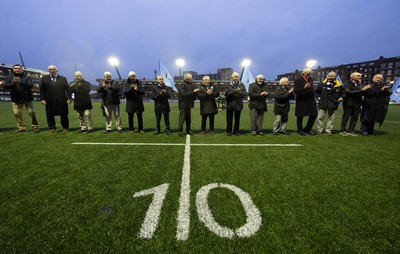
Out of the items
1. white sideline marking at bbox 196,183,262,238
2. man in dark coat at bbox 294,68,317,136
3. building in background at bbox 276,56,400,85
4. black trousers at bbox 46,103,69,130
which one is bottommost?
white sideline marking at bbox 196,183,262,238

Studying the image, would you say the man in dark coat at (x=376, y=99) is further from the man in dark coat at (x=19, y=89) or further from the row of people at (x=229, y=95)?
the man in dark coat at (x=19, y=89)

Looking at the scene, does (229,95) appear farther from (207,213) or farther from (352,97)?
(207,213)

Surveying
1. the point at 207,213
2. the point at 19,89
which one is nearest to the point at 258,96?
the point at 207,213

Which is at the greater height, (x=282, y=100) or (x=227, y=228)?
(x=282, y=100)

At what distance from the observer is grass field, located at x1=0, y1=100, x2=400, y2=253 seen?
6.13ft

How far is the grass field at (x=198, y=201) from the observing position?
1.87m

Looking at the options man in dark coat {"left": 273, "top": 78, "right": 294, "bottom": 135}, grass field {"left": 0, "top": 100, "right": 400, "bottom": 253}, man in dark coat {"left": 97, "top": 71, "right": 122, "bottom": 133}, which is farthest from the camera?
man in dark coat {"left": 97, "top": 71, "right": 122, "bottom": 133}

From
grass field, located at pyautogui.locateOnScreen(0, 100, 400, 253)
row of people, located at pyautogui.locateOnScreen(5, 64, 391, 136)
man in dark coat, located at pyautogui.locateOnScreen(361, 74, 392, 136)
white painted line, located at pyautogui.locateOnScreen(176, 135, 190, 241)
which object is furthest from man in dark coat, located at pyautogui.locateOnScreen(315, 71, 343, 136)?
white painted line, located at pyautogui.locateOnScreen(176, 135, 190, 241)

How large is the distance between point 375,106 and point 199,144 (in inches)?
260

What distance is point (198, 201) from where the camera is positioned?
2.59 m

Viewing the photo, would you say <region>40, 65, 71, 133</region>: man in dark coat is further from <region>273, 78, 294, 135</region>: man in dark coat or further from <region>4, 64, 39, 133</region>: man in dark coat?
<region>273, 78, 294, 135</region>: man in dark coat

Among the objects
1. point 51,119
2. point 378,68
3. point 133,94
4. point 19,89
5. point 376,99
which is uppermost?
point 378,68

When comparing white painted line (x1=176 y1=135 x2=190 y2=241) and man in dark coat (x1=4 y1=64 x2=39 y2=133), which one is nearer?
white painted line (x1=176 y1=135 x2=190 y2=241)

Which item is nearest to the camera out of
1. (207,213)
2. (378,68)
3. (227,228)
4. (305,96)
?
(227,228)
